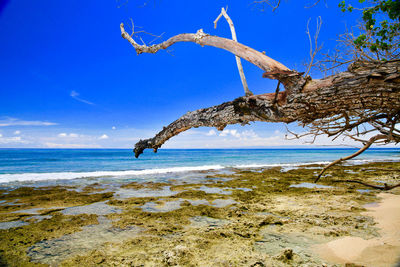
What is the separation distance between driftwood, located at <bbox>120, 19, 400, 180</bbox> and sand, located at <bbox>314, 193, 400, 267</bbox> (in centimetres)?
130

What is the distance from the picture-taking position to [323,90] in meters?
2.06

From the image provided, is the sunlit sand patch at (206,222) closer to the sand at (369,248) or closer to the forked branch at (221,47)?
the sand at (369,248)

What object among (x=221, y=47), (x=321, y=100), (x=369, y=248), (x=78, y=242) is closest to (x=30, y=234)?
(x=78, y=242)

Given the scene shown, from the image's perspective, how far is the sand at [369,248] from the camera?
2.24 m

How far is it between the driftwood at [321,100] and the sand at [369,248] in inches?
51.4

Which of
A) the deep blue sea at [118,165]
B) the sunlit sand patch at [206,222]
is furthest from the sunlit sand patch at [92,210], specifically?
the deep blue sea at [118,165]

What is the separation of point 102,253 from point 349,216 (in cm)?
408

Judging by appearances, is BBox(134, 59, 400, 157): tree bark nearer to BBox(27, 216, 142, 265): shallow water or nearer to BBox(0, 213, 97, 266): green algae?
BBox(27, 216, 142, 265): shallow water

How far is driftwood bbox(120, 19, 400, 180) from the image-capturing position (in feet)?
5.91

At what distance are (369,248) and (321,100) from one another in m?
1.96

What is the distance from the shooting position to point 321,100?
2082mm

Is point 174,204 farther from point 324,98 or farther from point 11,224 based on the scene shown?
point 324,98

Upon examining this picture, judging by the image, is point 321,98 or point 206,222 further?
point 206,222

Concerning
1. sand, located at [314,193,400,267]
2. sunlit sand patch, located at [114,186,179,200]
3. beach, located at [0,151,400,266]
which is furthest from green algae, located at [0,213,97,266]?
sand, located at [314,193,400,267]
